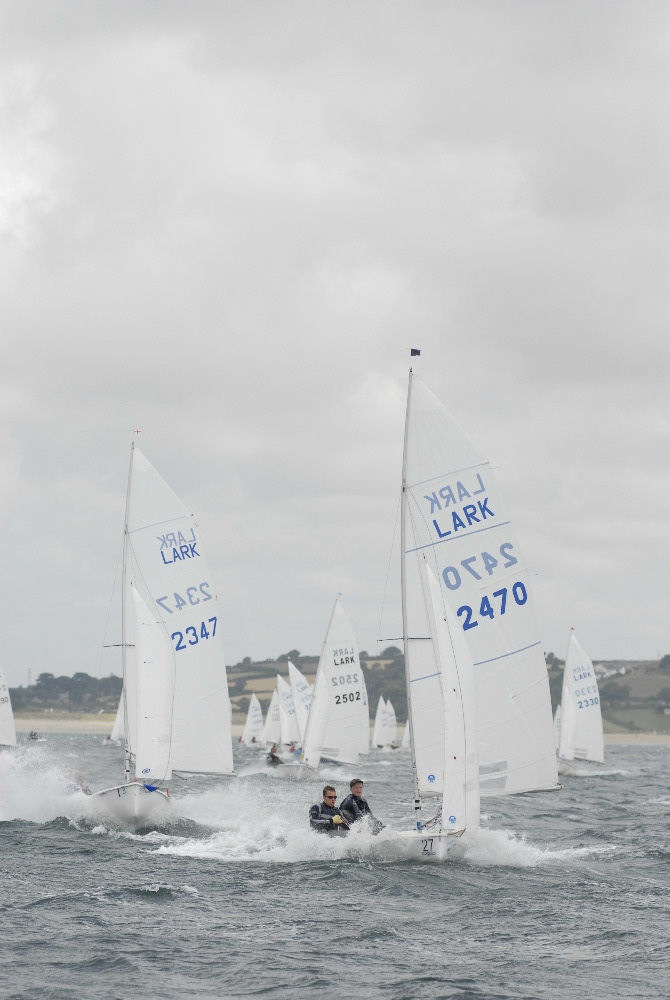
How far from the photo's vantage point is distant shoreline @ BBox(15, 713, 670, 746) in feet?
440

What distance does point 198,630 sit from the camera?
28766 millimetres

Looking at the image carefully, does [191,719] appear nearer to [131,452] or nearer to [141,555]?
[141,555]

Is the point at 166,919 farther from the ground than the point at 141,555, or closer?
closer

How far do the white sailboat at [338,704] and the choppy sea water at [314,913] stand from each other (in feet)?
53.5

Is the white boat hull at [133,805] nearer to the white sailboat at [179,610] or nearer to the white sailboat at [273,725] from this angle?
the white sailboat at [179,610]

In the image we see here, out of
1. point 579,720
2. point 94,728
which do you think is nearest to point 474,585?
point 579,720

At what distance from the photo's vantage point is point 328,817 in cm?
2042

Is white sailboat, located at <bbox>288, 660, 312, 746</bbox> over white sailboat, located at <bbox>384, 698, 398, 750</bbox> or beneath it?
over

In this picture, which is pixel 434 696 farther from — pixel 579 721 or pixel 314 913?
pixel 579 721

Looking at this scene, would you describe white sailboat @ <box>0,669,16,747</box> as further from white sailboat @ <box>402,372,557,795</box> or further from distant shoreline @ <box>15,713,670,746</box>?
distant shoreline @ <box>15,713,670,746</box>

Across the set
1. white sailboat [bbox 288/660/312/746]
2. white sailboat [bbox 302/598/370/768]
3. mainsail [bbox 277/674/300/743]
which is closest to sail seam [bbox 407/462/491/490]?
white sailboat [bbox 302/598/370/768]

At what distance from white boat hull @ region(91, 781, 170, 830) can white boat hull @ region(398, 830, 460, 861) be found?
259 inches

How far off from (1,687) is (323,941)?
3628 centimetres

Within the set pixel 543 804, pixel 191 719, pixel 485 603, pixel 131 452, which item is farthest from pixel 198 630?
pixel 543 804
